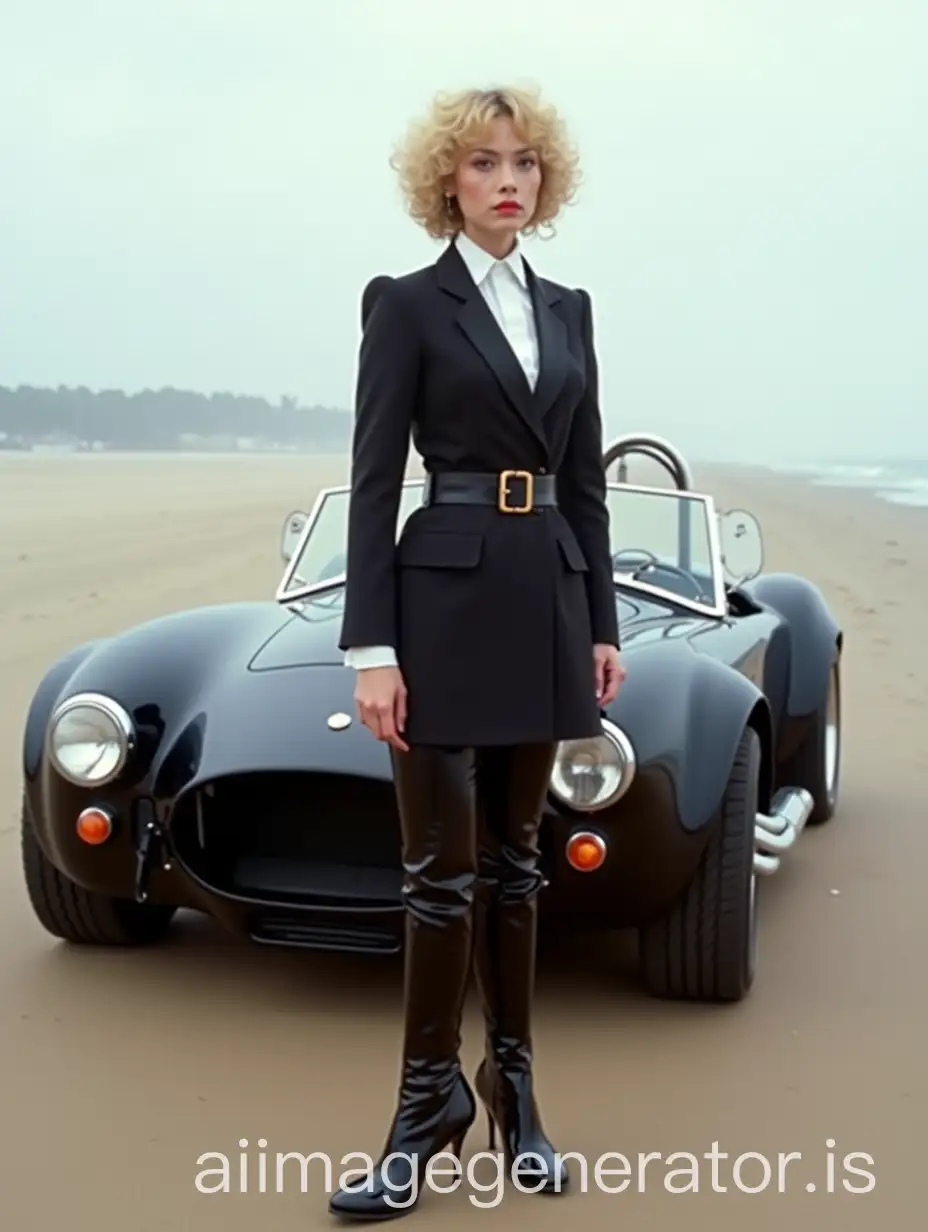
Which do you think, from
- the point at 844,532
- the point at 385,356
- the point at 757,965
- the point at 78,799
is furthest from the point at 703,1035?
the point at 844,532

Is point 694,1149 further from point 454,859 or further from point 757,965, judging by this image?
point 757,965

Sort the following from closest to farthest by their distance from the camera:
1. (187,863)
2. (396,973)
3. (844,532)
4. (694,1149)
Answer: (694,1149) < (187,863) < (396,973) < (844,532)

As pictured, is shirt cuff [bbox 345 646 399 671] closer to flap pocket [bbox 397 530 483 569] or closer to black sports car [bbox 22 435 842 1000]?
flap pocket [bbox 397 530 483 569]

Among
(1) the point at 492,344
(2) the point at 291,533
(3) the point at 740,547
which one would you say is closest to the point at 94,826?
(1) the point at 492,344

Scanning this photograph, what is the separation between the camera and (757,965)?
14.0 ft

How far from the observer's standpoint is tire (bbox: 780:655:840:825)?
5.53 meters

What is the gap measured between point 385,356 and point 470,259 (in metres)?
0.26

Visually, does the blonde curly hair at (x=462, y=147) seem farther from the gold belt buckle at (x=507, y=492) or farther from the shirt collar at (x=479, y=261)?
the gold belt buckle at (x=507, y=492)

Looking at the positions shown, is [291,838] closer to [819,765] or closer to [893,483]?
[819,765]

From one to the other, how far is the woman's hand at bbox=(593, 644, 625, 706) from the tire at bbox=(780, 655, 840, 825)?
97.9 inches

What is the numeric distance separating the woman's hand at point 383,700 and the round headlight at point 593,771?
0.87 m

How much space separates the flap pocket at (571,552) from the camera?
2.94 m

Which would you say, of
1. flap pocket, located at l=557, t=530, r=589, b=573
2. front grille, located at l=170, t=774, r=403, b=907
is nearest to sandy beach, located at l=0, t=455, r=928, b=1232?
front grille, located at l=170, t=774, r=403, b=907

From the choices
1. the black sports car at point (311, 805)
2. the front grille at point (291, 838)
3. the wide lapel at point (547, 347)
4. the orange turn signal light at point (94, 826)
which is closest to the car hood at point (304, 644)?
the black sports car at point (311, 805)
